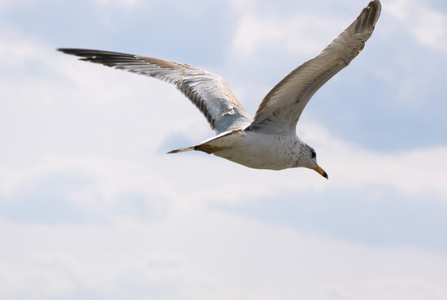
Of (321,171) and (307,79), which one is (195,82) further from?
(307,79)

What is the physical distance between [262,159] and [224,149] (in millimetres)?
1025

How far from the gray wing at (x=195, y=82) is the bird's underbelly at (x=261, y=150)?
834mm

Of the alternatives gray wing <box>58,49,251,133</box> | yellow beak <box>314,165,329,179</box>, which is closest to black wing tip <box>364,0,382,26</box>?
gray wing <box>58,49,251,133</box>

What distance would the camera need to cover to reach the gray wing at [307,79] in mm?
15070

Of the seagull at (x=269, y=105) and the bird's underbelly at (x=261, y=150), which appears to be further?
the bird's underbelly at (x=261, y=150)

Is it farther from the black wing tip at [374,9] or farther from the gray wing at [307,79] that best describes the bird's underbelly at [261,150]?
the black wing tip at [374,9]

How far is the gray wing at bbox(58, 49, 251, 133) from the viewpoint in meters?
17.9

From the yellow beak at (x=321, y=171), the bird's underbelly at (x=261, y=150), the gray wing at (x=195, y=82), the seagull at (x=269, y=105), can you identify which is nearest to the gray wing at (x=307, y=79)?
the seagull at (x=269, y=105)

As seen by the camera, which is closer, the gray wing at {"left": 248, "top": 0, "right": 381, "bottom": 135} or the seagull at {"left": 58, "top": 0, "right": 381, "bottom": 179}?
the gray wing at {"left": 248, "top": 0, "right": 381, "bottom": 135}

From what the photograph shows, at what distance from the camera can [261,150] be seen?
54.1 feet

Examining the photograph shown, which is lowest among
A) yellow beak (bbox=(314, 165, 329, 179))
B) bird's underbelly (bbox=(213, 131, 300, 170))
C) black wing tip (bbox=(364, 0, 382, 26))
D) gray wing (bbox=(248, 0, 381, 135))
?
bird's underbelly (bbox=(213, 131, 300, 170))

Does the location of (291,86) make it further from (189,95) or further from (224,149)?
(189,95)

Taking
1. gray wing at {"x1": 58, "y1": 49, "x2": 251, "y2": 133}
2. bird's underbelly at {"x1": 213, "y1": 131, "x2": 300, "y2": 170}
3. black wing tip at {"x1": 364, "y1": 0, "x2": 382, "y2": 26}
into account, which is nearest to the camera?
black wing tip at {"x1": 364, "y1": 0, "x2": 382, "y2": 26}

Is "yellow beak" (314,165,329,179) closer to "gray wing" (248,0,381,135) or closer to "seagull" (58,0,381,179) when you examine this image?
"seagull" (58,0,381,179)
